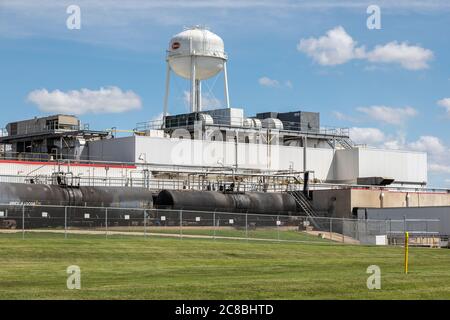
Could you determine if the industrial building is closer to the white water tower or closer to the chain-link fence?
the white water tower

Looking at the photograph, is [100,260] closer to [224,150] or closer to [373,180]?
[224,150]

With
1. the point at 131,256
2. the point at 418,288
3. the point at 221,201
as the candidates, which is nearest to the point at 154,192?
the point at 221,201

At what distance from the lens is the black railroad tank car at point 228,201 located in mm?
65531

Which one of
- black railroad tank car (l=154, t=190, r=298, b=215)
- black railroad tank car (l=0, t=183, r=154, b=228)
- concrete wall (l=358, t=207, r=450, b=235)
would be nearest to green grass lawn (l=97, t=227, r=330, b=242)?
black railroad tank car (l=0, t=183, r=154, b=228)

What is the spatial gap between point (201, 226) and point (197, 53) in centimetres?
4095

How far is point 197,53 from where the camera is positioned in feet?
304

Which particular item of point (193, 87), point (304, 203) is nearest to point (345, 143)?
point (193, 87)

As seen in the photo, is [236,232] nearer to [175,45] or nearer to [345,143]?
[175,45]

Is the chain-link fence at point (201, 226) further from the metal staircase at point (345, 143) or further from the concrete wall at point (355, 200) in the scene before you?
the metal staircase at point (345, 143)

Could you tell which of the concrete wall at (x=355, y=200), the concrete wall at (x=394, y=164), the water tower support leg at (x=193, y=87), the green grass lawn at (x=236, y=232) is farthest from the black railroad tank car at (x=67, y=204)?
the concrete wall at (x=394, y=164)

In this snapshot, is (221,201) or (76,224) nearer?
(76,224)
